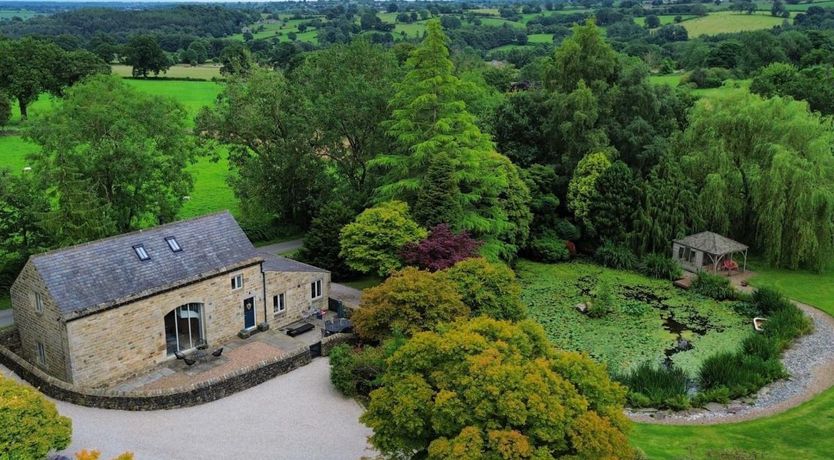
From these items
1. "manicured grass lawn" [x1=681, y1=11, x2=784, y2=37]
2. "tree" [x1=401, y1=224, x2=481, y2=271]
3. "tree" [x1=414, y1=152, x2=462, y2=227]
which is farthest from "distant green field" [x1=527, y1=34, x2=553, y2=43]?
"tree" [x1=401, y1=224, x2=481, y2=271]

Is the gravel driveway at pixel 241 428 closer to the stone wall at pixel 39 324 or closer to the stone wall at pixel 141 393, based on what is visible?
the stone wall at pixel 141 393

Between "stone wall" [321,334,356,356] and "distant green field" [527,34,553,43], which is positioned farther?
"distant green field" [527,34,553,43]

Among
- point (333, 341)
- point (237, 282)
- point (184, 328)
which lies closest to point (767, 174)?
point (333, 341)

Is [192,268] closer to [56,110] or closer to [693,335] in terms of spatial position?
[56,110]

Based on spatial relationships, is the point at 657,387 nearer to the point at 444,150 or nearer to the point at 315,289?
the point at 315,289

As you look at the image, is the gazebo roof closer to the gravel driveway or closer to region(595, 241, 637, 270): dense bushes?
region(595, 241, 637, 270): dense bushes

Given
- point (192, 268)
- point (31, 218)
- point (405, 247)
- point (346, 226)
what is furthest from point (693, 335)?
point (31, 218)
